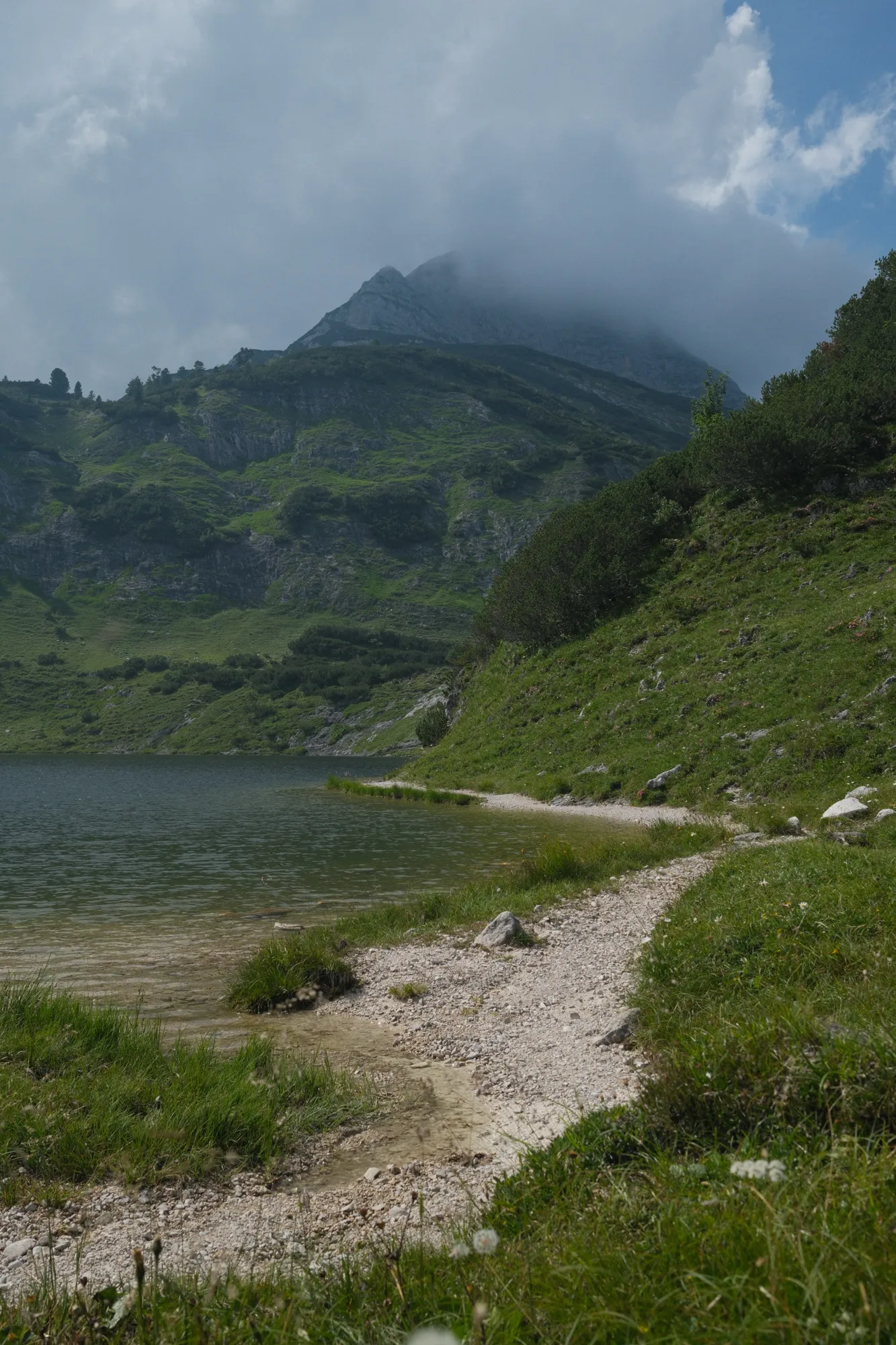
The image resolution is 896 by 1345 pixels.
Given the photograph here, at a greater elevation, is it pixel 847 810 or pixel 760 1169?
pixel 760 1169

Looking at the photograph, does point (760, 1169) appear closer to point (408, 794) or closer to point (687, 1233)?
point (687, 1233)

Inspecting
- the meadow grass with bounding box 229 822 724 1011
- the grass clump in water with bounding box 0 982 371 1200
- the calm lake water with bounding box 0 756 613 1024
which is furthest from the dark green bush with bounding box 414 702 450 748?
the grass clump in water with bounding box 0 982 371 1200

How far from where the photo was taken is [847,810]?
21.7m

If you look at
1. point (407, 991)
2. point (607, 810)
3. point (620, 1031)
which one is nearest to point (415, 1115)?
Answer: point (620, 1031)

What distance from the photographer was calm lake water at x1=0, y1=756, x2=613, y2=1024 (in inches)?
603

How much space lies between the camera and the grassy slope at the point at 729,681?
33000mm

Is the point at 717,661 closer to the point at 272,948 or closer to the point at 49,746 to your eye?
the point at 272,948

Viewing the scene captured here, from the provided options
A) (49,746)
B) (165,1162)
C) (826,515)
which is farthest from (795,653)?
(49,746)

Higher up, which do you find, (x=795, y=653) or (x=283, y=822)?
(x=795, y=653)

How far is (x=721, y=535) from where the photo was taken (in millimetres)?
56250

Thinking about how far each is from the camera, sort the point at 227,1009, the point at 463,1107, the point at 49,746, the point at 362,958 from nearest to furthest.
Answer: the point at 463,1107 < the point at 227,1009 < the point at 362,958 < the point at 49,746

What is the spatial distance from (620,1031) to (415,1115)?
2837 millimetres

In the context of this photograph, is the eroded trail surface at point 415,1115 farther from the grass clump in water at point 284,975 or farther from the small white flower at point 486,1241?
the small white flower at point 486,1241

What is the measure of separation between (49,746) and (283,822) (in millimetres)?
167536
